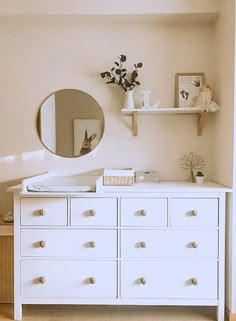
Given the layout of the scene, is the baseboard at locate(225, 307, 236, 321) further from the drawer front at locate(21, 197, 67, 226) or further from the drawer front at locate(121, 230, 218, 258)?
the drawer front at locate(21, 197, 67, 226)

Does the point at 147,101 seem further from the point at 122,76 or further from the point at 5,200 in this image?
the point at 5,200

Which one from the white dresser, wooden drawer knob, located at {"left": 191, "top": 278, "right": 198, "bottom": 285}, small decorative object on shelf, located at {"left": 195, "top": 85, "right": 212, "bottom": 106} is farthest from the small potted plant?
wooden drawer knob, located at {"left": 191, "top": 278, "right": 198, "bottom": 285}

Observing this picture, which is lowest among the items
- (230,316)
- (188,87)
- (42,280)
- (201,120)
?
(230,316)

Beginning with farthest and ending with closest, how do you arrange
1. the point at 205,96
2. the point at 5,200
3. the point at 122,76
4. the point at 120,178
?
the point at 5,200 → the point at 122,76 → the point at 205,96 → the point at 120,178

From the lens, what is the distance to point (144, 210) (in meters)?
2.08

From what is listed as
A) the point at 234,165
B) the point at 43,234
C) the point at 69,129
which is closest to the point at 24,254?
the point at 43,234

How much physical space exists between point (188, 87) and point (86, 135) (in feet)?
2.90

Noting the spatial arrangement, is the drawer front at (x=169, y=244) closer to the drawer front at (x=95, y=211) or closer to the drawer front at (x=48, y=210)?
the drawer front at (x=95, y=211)

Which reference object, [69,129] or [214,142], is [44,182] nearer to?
[69,129]

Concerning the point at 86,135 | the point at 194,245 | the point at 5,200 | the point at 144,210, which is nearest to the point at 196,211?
the point at 194,245

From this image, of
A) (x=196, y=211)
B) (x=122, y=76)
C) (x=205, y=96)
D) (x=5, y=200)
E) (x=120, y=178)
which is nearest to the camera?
(x=196, y=211)

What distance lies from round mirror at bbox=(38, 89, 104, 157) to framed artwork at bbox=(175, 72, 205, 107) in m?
0.64

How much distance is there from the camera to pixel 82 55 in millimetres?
2521

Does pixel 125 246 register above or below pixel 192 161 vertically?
below
